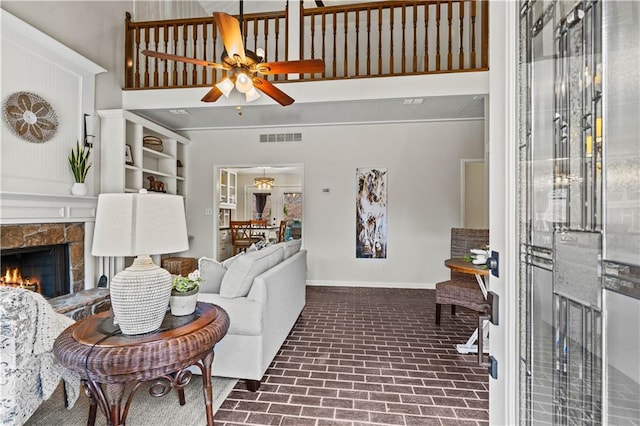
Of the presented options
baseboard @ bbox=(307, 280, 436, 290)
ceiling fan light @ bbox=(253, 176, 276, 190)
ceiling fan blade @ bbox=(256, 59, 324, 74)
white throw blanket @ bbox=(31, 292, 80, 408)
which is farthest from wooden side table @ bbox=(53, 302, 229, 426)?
ceiling fan light @ bbox=(253, 176, 276, 190)

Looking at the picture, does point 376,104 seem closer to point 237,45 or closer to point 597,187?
point 237,45

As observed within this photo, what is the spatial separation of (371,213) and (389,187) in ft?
1.72

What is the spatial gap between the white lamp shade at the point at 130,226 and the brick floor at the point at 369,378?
1211 mm

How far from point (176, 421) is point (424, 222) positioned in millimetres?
4356

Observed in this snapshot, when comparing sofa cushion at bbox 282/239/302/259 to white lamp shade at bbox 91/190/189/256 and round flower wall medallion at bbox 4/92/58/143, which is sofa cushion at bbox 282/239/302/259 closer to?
white lamp shade at bbox 91/190/189/256

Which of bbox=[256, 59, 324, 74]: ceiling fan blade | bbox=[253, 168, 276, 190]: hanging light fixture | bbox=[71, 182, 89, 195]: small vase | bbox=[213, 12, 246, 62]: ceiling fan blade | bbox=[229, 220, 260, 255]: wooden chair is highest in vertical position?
bbox=[213, 12, 246, 62]: ceiling fan blade

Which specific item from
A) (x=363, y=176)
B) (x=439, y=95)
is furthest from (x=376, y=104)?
(x=363, y=176)

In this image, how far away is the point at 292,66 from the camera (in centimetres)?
282

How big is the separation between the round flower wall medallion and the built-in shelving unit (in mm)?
729

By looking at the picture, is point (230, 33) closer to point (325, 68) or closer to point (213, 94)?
point (213, 94)

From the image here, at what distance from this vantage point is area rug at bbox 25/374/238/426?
1868mm

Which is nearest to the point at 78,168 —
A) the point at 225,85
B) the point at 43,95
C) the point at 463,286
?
the point at 43,95

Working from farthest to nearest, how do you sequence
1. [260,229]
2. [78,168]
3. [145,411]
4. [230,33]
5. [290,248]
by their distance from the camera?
[260,229] < [78,168] < [290,248] < [230,33] < [145,411]

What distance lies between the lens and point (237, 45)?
268 centimetres
